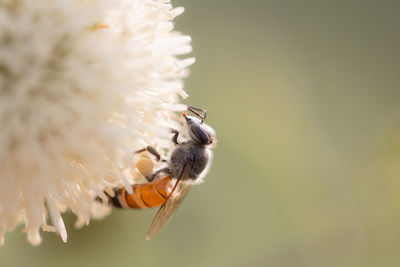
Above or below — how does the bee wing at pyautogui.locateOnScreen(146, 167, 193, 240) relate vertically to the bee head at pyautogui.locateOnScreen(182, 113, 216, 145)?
below

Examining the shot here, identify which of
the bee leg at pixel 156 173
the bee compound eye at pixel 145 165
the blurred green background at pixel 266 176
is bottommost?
the blurred green background at pixel 266 176

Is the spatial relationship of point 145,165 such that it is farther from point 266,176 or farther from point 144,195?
point 266,176

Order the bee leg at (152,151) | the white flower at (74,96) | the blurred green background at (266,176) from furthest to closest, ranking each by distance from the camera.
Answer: the blurred green background at (266,176), the bee leg at (152,151), the white flower at (74,96)

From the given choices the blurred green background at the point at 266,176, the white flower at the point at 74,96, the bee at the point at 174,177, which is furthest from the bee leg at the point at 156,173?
the blurred green background at the point at 266,176

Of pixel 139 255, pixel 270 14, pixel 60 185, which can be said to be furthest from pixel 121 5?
pixel 270 14

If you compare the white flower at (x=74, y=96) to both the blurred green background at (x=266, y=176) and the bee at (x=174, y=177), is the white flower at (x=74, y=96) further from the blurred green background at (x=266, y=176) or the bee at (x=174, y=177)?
the blurred green background at (x=266, y=176)

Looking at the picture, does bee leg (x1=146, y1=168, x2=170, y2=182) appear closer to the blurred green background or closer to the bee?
the bee

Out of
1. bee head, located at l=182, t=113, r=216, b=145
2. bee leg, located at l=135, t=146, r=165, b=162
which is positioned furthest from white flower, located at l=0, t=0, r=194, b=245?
bee head, located at l=182, t=113, r=216, b=145

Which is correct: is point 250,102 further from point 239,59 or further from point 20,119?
point 20,119
